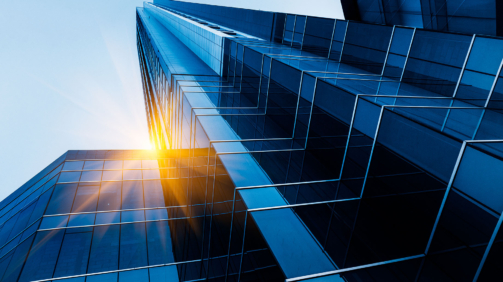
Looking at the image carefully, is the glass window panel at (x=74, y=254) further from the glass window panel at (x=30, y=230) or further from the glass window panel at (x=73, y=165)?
the glass window panel at (x=73, y=165)

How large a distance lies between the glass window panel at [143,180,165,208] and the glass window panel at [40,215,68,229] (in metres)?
4.92

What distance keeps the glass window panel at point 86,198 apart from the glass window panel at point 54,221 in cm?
88

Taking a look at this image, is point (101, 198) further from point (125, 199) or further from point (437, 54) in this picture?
point (437, 54)

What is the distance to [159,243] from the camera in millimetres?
18953

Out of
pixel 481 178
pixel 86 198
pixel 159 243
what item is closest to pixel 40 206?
pixel 86 198

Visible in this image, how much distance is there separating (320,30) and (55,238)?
2249cm

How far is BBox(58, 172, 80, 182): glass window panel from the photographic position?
22.5 m

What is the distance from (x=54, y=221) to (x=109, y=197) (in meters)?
3.61

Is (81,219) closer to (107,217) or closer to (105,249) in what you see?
(107,217)

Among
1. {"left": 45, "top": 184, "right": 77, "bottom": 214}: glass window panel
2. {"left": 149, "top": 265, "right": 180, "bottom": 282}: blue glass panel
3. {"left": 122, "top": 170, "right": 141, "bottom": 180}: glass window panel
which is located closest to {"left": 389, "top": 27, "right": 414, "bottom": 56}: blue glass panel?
{"left": 149, "top": 265, "right": 180, "bottom": 282}: blue glass panel

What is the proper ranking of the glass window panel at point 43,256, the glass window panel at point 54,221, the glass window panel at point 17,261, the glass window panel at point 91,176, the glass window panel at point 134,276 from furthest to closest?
the glass window panel at point 91,176 → the glass window panel at point 54,221 → the glass window panel at point 134,276 → the glass window panel at point 43,256 → the glass window panel at point 17,261

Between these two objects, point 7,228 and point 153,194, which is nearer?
point 7,228

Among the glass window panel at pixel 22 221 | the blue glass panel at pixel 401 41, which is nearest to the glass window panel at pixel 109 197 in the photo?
the glass window panel at pixel 22 221

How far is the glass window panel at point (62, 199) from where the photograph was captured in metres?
19.4
